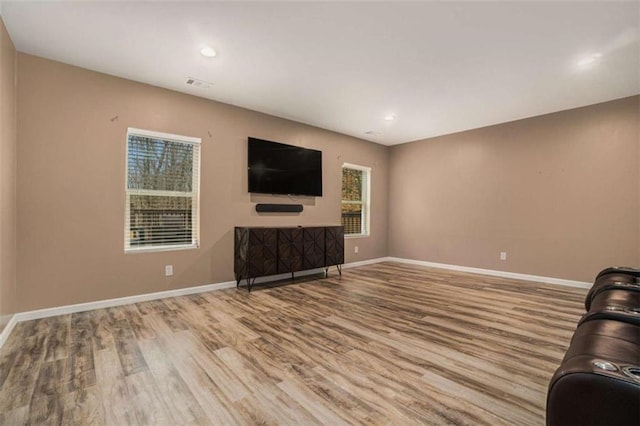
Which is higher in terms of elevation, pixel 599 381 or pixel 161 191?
pixel 161 191

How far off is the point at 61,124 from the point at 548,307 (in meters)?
5.74

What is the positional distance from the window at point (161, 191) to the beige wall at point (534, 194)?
4.43 metres

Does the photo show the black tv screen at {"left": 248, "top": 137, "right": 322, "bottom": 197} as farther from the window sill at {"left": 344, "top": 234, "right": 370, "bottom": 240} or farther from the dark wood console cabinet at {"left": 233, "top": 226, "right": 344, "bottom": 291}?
the window sill at {"left": 344, "top": 234, "right": 370, "bottom": 240}

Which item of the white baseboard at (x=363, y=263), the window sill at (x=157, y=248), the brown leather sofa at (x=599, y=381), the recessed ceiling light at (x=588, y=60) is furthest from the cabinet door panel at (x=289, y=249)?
the recessed ceiling light at (x=588, y=60)

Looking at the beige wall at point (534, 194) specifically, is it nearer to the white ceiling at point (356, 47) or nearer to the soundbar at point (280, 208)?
the white ceiling at point (356, 47)

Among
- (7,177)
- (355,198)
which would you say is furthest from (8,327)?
(355,198)

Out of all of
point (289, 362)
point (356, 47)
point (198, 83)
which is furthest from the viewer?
point (198, 83)

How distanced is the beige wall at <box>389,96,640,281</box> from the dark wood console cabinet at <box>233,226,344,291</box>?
2294 millimetres

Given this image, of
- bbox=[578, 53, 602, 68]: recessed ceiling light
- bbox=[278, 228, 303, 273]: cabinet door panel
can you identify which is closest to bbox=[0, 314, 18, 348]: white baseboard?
bbox=[278, 228, 303, 273]: cabinet door panel

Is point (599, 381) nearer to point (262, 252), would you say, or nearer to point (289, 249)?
point (262, 252)

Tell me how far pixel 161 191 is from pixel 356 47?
2.86 m

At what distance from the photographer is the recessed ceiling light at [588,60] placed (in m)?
2.94

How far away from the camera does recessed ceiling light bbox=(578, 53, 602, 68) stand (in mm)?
2942

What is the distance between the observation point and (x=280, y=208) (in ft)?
15.9
